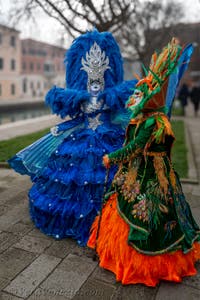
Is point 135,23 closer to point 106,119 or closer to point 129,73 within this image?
point 129,73

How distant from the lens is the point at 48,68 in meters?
59.1

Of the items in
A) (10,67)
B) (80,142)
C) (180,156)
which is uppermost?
(10,67)

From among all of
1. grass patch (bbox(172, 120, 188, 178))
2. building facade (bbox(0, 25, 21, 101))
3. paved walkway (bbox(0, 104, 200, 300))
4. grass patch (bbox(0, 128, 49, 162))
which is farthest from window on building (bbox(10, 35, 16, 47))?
paved walkway (bbox(0, 104, 200, 300))

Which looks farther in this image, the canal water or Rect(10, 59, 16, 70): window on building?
Rect(10, 59, 16, 70): window on building

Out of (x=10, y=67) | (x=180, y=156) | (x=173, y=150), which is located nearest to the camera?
(x=180, y=156)

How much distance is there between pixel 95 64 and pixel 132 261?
2.23 meters

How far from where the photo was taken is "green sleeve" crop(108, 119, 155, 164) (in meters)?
2.79

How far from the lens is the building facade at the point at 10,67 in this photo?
42.8m

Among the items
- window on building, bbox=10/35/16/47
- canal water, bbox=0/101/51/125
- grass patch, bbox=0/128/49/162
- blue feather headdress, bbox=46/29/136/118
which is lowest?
canal water, bbox=0/101/51/125

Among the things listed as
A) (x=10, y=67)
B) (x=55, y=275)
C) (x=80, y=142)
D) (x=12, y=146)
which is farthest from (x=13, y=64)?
(x=55, y=275)

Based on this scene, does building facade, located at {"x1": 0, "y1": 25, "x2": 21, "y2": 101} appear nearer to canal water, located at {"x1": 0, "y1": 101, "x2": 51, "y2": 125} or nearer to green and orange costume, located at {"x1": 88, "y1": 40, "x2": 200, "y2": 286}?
canal water, located at {"x1": 0, "y1": 101, "x2": 51, "y2": 125}

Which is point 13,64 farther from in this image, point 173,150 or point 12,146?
point 173,150

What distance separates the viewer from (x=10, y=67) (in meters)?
44.6

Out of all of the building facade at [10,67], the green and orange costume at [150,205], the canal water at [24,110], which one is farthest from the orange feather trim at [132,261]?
the building facade at [10,67]
